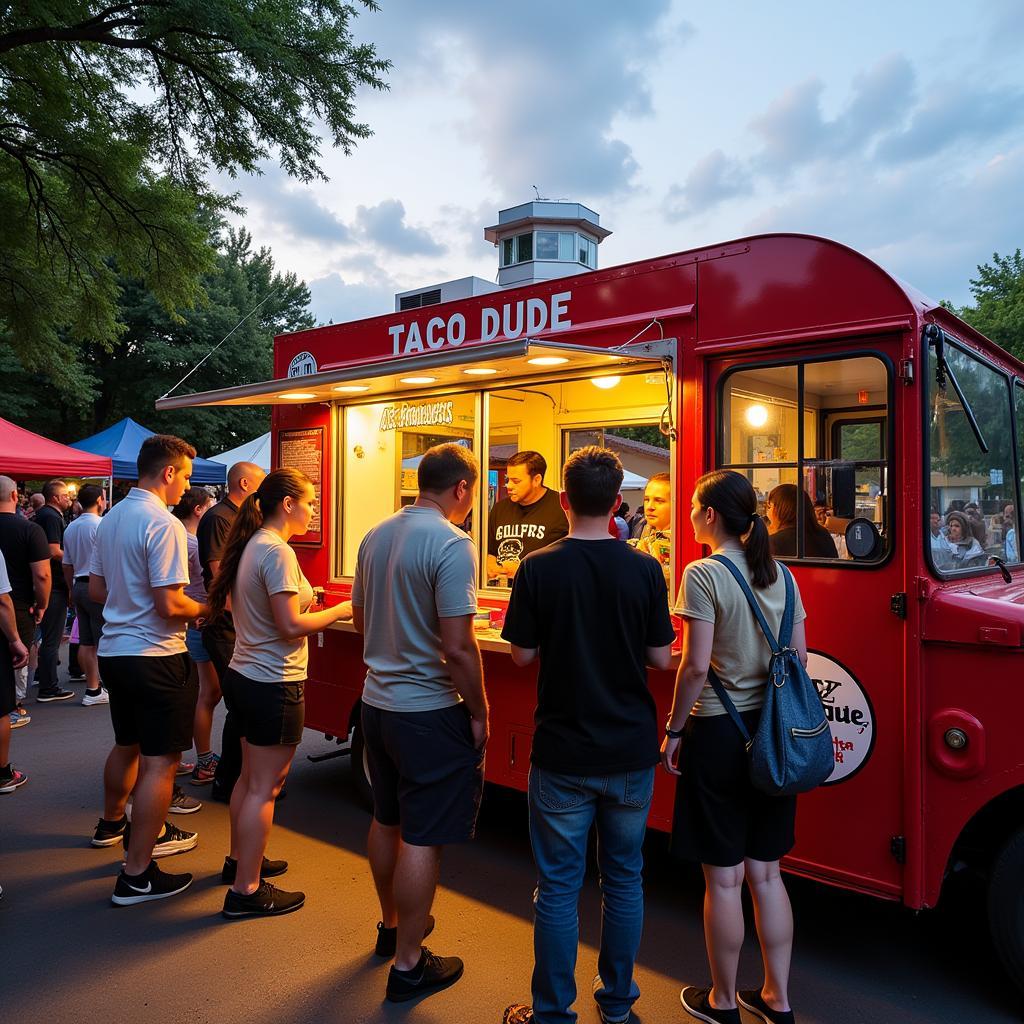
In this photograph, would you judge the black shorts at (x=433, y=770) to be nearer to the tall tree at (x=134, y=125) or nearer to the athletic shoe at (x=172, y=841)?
the athletic shoe at (x=172, y=841)

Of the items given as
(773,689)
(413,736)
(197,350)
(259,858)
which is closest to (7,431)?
(259,858)

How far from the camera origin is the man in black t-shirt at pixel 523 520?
515cm

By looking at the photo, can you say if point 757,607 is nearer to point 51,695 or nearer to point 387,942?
point 387,942

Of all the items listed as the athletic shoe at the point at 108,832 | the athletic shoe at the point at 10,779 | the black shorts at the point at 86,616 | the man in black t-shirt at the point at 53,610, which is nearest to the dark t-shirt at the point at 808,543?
the athletic shoe at the point at 108,832

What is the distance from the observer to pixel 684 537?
3.53 meters

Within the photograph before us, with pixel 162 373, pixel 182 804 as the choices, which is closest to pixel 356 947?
pixel 182 804

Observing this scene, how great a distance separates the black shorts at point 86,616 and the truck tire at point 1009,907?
7003 millimetres

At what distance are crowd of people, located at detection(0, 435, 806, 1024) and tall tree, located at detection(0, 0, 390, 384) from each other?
7.31 meters

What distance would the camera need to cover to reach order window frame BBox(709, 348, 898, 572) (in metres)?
2.97

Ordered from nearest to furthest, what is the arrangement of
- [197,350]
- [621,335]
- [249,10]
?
[621,335] < [249,10] < [197,350]

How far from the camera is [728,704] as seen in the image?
2627 millimetres

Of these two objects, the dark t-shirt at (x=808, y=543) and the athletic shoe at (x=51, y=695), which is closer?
the dark t-shirt at (x=808, y=543)

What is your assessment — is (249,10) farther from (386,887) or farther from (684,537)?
Answer: (386,887)

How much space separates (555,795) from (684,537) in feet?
4.63
